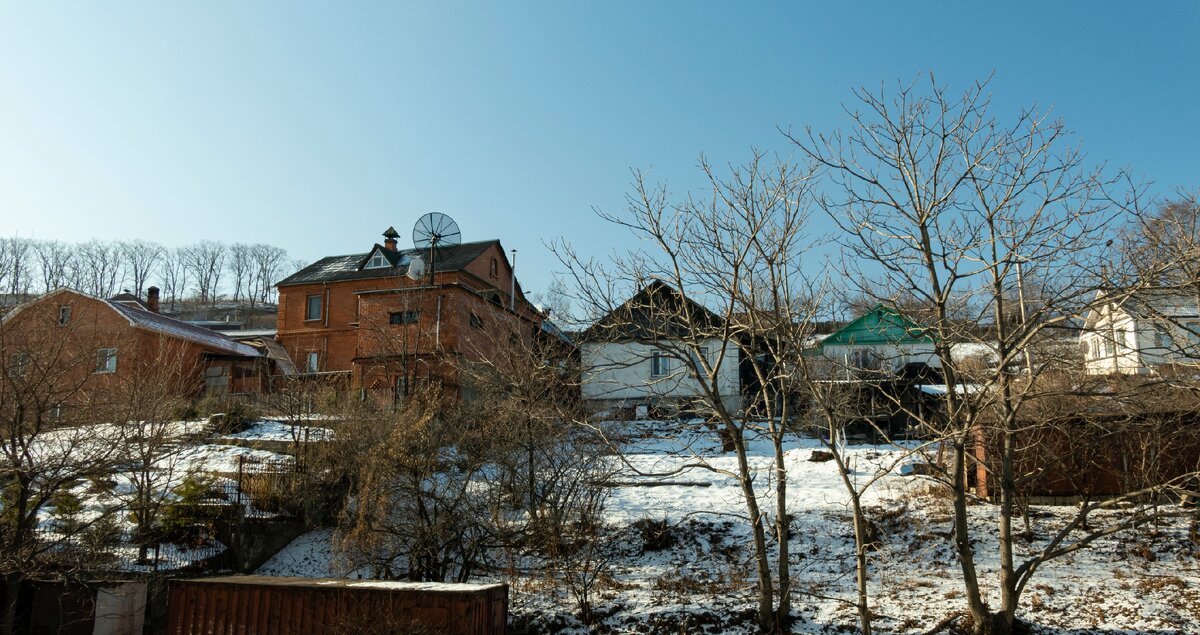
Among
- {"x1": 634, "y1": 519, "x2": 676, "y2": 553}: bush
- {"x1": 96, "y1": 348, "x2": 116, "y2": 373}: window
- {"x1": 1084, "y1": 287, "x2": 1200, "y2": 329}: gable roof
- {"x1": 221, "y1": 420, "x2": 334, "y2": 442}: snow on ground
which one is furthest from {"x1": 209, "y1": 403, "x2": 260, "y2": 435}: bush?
{"x1": 1084, "y1": 287, "x2": 1200, "y2": 329}: gable roof

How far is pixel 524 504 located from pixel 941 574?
8.81 metres

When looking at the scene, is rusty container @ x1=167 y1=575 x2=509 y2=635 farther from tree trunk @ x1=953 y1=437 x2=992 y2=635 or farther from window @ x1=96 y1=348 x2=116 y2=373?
tree trunk @ x1=953 y1=437 x2=992 y2=635

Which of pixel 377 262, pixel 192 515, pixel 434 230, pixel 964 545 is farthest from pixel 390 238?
pixel 964 545

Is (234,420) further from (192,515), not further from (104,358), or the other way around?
(104,358)

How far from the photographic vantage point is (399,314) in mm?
31578

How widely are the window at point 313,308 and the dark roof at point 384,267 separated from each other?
0.86m

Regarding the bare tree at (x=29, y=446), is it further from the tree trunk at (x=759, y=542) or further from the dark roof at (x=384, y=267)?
the dark roof at (x=384, y=267)

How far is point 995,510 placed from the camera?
60.6ft

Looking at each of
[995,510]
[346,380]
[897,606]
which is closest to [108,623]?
[346,380]

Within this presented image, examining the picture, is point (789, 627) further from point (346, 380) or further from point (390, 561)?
point (346, 380)

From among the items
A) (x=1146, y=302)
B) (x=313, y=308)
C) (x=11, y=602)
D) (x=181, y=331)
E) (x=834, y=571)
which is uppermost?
(x=313, y=308)

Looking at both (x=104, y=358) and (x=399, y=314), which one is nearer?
(x=104, y=358)

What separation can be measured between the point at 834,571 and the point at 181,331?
31831 mm

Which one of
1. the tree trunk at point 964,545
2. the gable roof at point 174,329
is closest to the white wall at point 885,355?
the tree trunk at point 964,545
